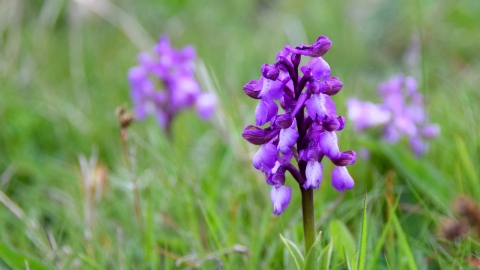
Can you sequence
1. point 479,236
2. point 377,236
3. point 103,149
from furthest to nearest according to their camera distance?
point 103,149
point 377,236
point 479,236

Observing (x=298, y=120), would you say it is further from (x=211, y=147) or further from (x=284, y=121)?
(x=211, y=147)

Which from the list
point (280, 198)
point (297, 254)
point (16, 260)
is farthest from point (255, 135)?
point (16, 260)

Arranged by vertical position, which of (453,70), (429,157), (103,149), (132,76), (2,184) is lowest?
(453,70)

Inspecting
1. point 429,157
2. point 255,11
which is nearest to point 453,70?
point 429,157

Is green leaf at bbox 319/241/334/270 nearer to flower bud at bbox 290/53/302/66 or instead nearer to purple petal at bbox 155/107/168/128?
flower bud at bbox 290/53/302/66

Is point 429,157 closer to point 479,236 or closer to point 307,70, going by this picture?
point 479,236

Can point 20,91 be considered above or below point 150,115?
above

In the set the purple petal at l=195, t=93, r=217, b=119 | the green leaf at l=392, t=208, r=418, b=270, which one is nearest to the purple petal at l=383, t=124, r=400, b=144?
the purple petal at l=195, t=93, r=217, b=119

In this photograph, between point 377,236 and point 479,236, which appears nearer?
point 479,236
